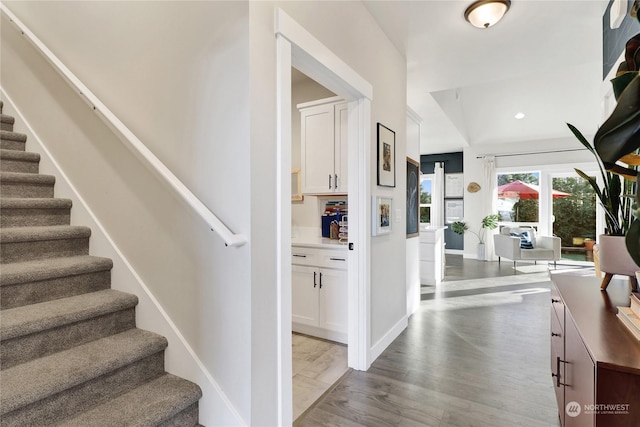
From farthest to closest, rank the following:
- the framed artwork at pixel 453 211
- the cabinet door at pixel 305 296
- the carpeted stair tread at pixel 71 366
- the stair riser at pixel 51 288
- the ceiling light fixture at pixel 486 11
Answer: the framed artwork at pixel 453 211 < the cabinet door at pixel 305 296 < the ceiling light fixture at pixel 486 11 < the stair riser at pixel 51 288 < the carpeted stair tread at pixel 71 366

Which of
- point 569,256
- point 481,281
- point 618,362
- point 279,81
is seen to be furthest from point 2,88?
point 569,256

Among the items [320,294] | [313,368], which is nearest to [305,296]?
[320,294]

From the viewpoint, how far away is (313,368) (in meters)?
2.50

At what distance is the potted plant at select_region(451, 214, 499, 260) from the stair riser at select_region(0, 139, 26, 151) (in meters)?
7.90

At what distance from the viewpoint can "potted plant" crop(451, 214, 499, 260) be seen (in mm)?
7559

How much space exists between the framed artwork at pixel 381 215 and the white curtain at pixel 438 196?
6.25 metres

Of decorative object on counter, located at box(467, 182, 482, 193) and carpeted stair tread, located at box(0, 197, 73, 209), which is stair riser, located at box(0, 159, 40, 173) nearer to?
carpeted stair tread, located at box(0, 197, 73, 209)

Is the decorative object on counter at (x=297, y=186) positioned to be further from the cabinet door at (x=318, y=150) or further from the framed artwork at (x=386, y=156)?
the framed artwork at (x=386, y=156)

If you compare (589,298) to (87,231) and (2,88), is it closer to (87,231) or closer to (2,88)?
(87,231)

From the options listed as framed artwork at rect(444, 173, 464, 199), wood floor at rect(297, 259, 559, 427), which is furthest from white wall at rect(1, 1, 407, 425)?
framed artwork at rect(444, 173, 464, 199)

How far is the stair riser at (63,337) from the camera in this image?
1387 millimetres

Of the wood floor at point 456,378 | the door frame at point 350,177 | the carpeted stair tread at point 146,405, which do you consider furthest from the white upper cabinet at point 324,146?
the carpeted stair tread at point 146,405

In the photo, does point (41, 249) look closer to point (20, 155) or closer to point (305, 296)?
point (20, 155)

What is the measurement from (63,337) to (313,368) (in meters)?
1.62
